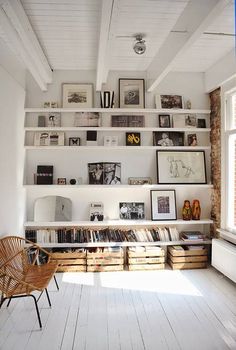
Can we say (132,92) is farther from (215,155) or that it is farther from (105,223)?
(105,223)

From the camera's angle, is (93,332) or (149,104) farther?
(149,104)

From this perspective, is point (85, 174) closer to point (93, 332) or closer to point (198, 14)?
point (93, 332)

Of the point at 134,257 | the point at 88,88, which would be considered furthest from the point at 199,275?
the point at 88,88

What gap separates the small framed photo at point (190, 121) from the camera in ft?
16.8

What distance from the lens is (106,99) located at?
5.00 metres

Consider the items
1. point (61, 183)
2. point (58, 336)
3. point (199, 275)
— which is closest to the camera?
point (58, 336)

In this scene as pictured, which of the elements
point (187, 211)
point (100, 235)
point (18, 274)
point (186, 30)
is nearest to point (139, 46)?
point (186, 30)

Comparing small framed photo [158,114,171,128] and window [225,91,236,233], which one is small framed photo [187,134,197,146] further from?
window [225,91,236,233]

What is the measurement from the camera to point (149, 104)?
5141 millimetres

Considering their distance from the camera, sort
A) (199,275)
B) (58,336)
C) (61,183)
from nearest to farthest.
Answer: (58,336) < (199,275) < (61,183)

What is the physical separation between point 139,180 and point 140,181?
0.02m

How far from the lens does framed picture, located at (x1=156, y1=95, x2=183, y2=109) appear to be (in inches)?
201

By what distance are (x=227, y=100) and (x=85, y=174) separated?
98.8 inches

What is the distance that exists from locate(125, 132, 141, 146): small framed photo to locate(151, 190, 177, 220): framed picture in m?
0.86
